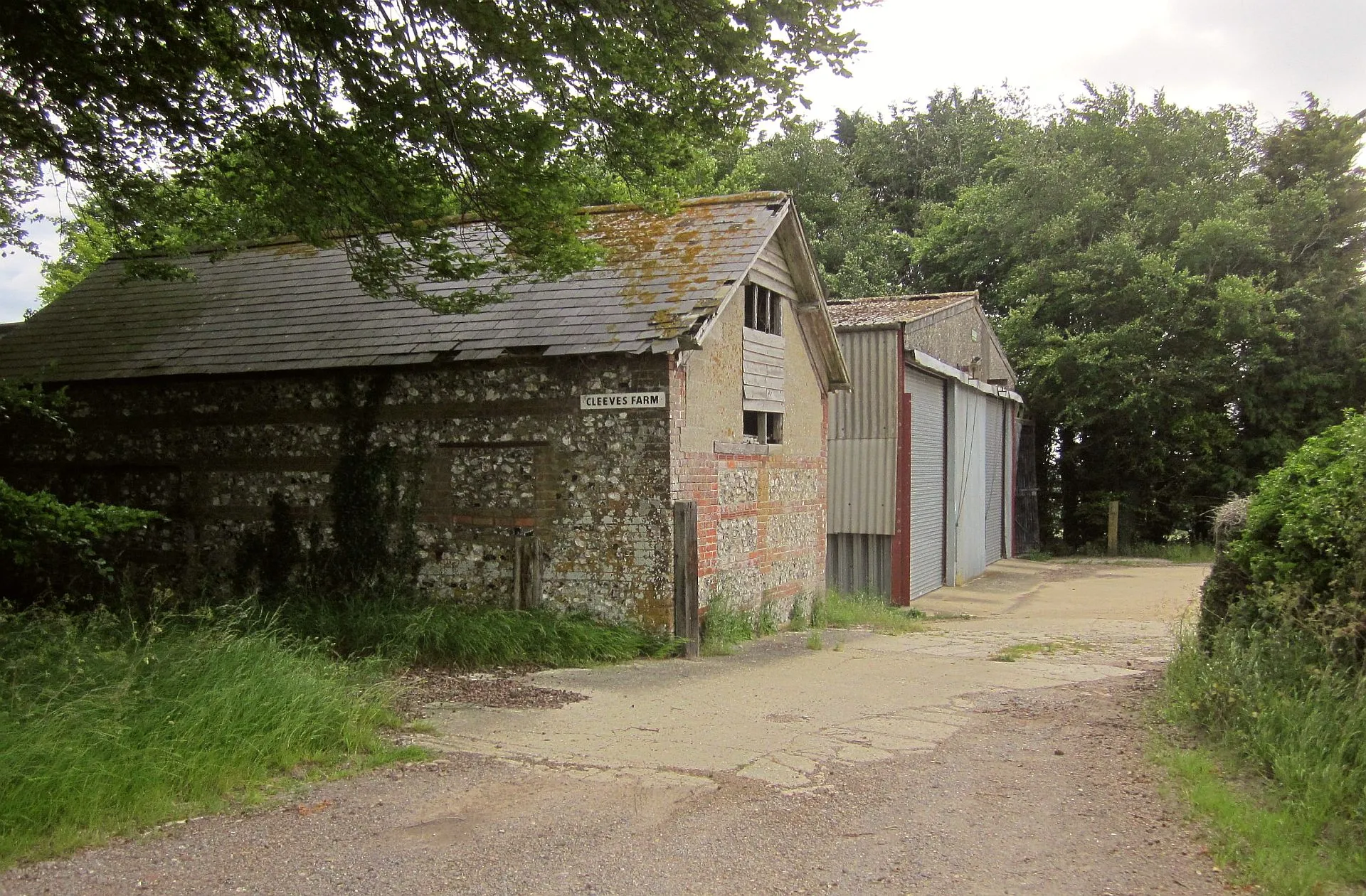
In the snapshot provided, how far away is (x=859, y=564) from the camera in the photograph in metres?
17.4

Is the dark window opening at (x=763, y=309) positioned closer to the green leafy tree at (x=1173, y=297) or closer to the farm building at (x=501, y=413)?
the farm building at (x=501, y=413)

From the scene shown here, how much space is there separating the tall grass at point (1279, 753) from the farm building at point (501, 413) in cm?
517

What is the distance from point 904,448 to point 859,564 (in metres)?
2.11

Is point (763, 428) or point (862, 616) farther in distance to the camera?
point (862, 616)

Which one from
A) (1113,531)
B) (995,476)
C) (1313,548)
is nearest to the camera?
(1313,548)

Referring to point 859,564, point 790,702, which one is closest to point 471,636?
point 790,702

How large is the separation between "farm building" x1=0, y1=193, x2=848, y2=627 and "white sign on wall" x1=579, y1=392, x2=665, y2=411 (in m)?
0.02

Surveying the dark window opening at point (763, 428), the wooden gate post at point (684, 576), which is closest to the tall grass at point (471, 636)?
the wooden gate post at point (684, 576)

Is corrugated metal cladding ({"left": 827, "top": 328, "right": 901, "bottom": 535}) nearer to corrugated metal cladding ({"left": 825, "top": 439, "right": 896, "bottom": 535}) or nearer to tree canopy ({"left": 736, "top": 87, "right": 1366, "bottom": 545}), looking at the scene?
corrugated metal cladding ({"left": 825, "top": 439, "right": 896, "bottom": 535})

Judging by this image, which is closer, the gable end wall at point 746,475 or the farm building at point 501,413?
the farm building at point 501,413

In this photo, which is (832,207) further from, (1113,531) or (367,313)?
(367,313)

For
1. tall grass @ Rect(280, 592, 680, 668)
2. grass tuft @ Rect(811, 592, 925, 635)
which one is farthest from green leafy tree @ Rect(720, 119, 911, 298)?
tall grass @ Rect(280, 592, 680, 668)

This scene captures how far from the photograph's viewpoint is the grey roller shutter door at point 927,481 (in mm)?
17766

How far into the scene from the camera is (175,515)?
41.5 feet
